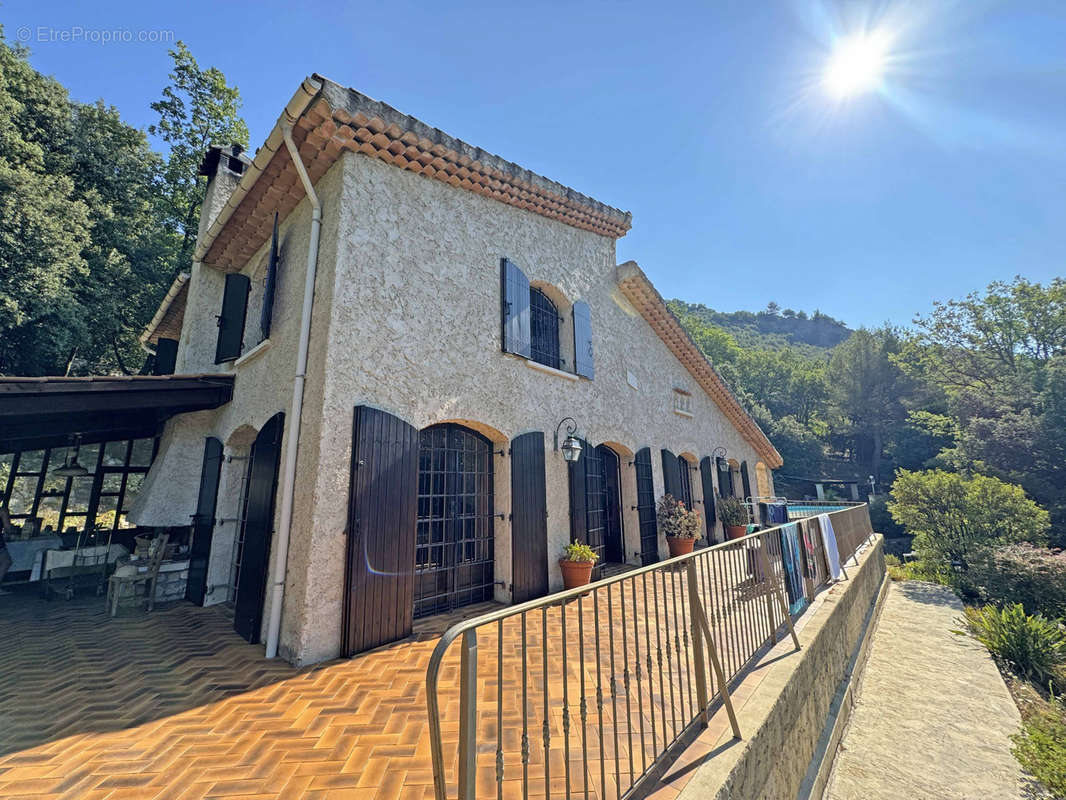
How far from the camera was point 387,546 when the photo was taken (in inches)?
183

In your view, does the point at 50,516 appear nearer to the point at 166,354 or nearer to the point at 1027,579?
the point at 166,354

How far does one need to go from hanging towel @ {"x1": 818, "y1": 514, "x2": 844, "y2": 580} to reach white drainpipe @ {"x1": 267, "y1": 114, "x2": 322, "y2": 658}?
7.28 metres

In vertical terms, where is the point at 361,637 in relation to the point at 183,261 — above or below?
below

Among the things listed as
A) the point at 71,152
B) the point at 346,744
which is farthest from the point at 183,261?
A: the point at 346,744

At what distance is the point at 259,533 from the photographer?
5008 millimetres

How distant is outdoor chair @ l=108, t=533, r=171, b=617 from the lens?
5.83 meters

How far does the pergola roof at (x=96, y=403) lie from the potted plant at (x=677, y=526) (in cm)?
849

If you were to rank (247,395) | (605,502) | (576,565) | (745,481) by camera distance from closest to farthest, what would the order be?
(247,395) < (576,565) < (605,502) < (745,481)

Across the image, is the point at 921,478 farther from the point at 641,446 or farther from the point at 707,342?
the point at 707,342

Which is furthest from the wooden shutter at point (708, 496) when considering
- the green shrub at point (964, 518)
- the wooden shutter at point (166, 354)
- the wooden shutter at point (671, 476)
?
the wooden shutter at point (166, 354)

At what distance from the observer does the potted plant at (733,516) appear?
37.4 feet

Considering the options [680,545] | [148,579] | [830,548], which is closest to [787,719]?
[830,548]

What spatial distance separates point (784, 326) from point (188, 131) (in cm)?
11085

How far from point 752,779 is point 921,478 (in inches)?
691
